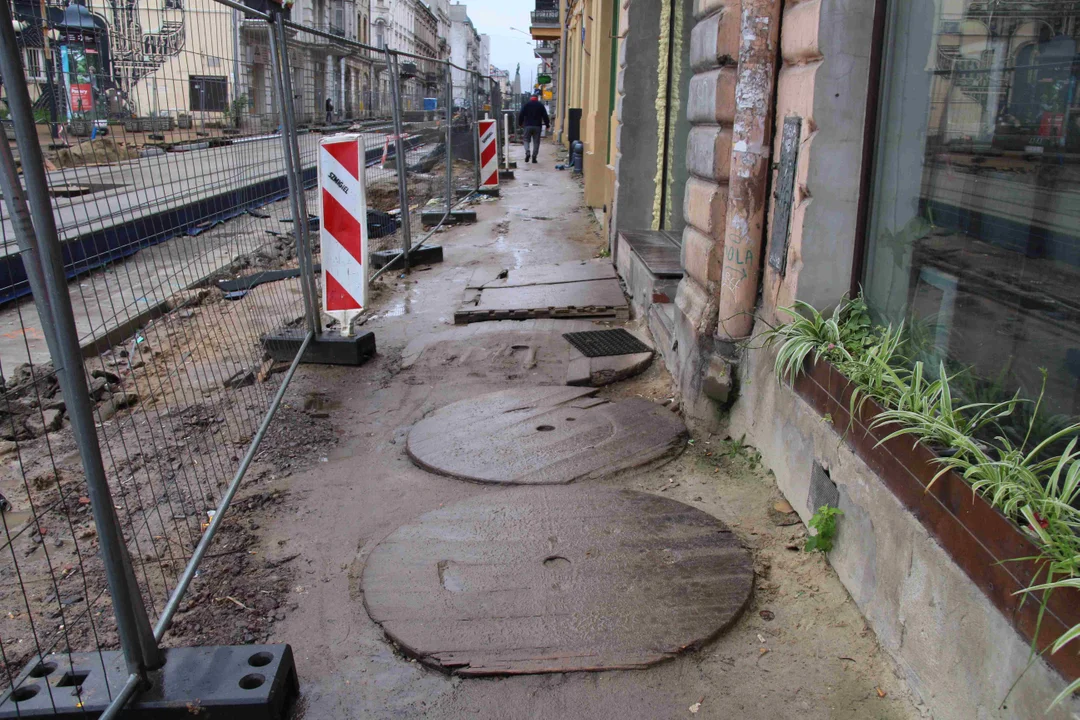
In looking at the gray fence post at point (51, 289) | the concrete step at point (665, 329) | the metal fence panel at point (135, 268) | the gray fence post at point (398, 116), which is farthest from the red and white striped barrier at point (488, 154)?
the gray fence post at point (51, 289)

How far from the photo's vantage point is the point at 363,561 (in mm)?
3082

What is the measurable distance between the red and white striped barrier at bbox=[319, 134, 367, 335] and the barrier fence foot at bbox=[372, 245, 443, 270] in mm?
3050

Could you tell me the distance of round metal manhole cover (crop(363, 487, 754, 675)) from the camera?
8.11 ft

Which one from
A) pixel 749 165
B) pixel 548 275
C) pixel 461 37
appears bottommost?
pixel 548 275

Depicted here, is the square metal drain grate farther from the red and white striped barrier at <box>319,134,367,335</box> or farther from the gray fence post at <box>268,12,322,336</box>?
the gray fence post at <box>268,12,322,336</box>

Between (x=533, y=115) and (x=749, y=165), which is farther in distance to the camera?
(x=533, y=115)

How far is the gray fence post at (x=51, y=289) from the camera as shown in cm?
181

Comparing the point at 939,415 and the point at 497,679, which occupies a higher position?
the point at 939,415

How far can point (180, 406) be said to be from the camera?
489cm

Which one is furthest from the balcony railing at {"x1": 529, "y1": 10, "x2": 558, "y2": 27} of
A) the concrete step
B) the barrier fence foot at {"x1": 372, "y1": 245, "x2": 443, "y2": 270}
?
the concrete step

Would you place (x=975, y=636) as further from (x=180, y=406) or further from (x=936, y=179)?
(x=180, y=406)

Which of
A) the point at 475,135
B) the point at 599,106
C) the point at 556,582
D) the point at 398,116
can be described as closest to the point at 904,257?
the point at 556,582

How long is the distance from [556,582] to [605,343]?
117 inches

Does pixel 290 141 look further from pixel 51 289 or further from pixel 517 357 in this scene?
pixel 51 289
